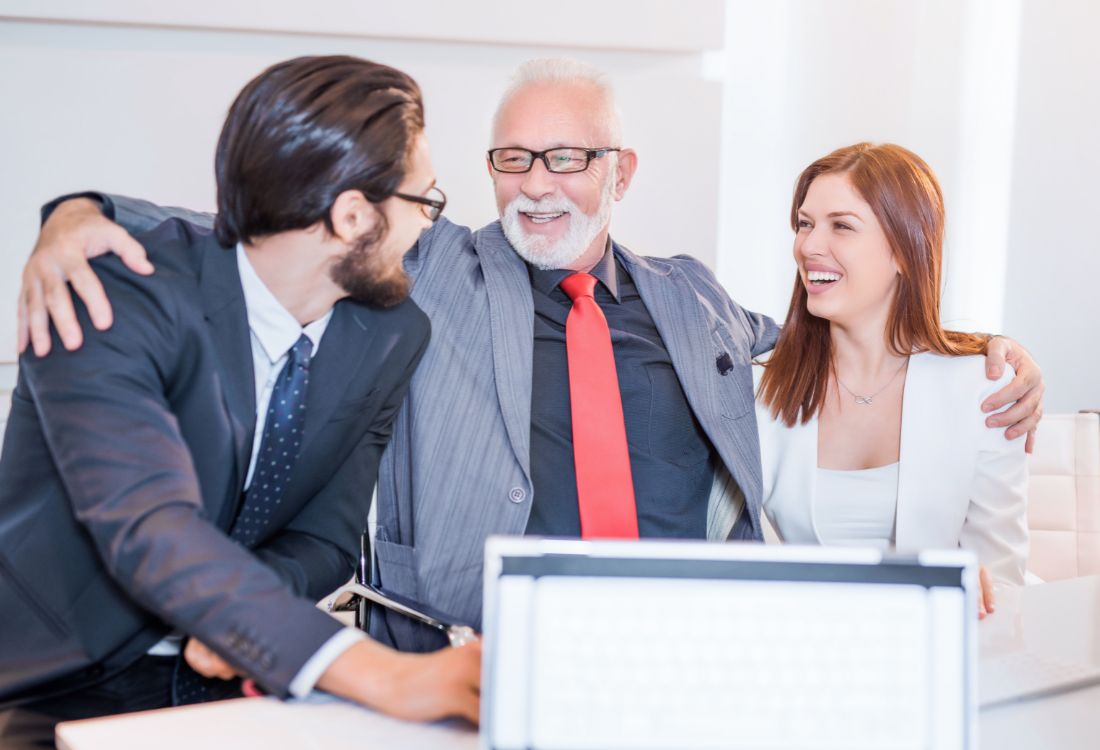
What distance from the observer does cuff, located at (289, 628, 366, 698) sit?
1.16m

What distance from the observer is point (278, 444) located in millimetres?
1536

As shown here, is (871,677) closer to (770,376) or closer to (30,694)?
(30,694)

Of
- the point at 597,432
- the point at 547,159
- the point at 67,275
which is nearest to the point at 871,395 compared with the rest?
the point at 597,432

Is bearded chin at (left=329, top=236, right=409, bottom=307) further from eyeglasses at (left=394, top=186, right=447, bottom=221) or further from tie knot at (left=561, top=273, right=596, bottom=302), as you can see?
tie knot at (left=561, top=273, right=596, bottom=302)

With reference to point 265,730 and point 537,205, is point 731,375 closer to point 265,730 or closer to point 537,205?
point 537,205

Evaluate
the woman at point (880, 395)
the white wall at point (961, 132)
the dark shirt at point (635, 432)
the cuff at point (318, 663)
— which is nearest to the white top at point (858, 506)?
the woman at point (880, 395)

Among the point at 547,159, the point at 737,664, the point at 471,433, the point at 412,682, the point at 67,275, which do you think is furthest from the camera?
the point at 547,159

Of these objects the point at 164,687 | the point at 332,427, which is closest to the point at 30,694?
the point at 164,687

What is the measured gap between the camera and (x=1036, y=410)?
7.27 feet

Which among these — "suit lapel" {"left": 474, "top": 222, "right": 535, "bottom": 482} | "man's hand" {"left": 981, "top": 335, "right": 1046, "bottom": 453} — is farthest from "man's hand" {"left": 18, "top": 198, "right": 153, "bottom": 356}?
"man's hand" {"left": 981, "top": 335, "right": 1046, "bottom": 453}

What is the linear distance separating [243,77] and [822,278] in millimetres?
1743

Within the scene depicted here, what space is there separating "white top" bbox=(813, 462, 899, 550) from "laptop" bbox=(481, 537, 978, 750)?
127cm

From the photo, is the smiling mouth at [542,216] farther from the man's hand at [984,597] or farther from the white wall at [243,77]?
the man's hand at [984,597]

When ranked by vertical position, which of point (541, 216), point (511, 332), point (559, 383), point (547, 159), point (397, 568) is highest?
point (547, 159)
